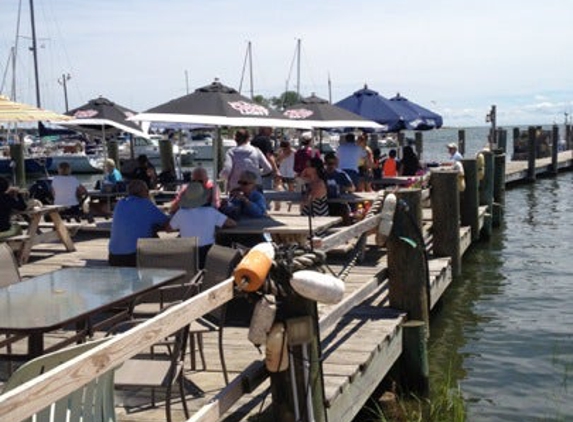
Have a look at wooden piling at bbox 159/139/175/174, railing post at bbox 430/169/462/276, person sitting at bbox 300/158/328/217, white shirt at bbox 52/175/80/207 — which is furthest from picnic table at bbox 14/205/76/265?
wooden piling at bbox 159/139/175/174

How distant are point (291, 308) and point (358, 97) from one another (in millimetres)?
13577

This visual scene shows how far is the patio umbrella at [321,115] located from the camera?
1296 cm

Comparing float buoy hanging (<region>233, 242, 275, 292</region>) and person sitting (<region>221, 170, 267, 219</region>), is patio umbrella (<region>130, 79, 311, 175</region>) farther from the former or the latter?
float buoy hanging (<region>233, 242, 275, 292</region>)

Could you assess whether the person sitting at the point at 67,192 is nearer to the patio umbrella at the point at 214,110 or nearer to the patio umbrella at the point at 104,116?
the patio umbrella at the point at 104,116

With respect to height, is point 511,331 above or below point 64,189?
below

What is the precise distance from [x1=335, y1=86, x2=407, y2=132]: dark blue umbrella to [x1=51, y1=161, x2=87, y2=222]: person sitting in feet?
21.7

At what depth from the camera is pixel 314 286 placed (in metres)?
4.54

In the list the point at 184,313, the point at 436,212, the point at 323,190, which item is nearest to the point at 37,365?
the point at 184,313

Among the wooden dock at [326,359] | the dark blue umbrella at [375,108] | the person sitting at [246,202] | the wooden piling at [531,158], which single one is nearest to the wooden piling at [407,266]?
the wooden dock at [326,359]

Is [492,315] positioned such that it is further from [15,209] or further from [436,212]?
[15,209]

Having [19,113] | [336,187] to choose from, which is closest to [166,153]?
[336,187]

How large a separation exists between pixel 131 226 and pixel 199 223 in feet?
2.00

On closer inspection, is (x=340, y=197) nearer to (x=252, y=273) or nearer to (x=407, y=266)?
(x=407, y=266)

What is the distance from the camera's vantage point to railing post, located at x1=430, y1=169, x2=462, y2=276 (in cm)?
1084
